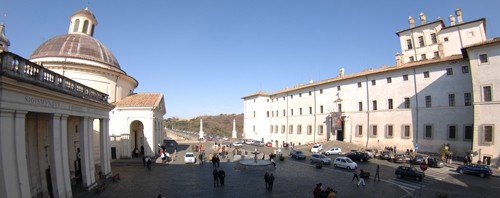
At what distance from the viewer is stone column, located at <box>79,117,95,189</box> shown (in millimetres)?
18953

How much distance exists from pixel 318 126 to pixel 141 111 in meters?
33.4

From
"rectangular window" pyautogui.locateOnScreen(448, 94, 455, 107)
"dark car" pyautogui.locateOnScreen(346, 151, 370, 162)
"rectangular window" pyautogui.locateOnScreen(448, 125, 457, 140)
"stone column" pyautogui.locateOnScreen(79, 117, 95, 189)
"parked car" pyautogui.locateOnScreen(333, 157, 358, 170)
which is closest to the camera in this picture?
"stone column" pyautogui.locateOnScreen(79, 117, 95, 189)

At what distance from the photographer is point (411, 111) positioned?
4447 cm

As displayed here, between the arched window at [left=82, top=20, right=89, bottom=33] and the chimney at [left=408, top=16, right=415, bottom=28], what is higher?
the chimney at [left=408, top=16, right=415, bottom=28]

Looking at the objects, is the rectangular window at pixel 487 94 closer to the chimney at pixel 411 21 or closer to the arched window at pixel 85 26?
the chimney at pixel 411 21

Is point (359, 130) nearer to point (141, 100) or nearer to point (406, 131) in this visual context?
point (406, 131)

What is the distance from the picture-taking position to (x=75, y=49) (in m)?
34.4

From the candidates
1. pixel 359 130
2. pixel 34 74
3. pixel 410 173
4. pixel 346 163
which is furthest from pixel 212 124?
pixel 34 74

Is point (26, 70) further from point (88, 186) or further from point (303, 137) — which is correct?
point (303, 137)

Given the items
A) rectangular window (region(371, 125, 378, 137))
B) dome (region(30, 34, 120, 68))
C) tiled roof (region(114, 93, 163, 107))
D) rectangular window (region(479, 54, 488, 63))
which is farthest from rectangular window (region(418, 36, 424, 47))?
dome (region(30, 34, 120, 68))

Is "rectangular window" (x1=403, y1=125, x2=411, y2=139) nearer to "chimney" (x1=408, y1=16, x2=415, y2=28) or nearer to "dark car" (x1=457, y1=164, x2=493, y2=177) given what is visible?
"dark car" (x1=457, y1=164, x2=493, y2=177)

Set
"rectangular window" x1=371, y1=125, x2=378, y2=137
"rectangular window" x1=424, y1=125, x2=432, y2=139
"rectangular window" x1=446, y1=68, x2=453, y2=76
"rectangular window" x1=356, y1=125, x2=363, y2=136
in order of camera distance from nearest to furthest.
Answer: "rectangular window" x1=446, y1=68, x2=453, y2=76, "rectangular window" x1=424, y1=125, x2=432, y2=139, "rectangular window" x1=371, y1=125, x2=378, y2=137, "rectangular window" x1=356, y1=125, x2=363, y2=136

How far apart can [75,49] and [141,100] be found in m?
8.93

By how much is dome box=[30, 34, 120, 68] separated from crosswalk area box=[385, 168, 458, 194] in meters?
31.7
